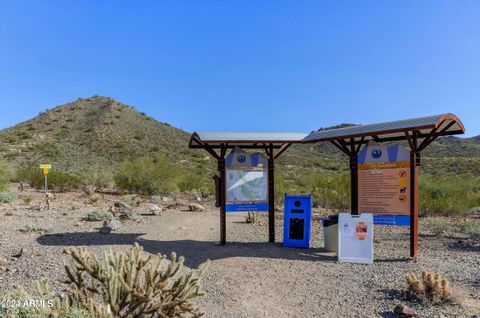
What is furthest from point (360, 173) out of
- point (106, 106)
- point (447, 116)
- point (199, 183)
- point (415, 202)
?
point (106, 106)

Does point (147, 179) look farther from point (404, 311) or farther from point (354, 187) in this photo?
point (404, 311)

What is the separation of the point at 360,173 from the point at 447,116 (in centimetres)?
244

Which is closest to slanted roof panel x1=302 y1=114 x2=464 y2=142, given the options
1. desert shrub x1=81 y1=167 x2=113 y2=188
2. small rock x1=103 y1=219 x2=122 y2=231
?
small rock x1=103 y1=219 x2=122 y2=231

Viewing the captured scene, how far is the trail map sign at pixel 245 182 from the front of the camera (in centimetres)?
1053

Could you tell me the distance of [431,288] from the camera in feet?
20.0

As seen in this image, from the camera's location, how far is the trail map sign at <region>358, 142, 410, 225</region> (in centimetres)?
892

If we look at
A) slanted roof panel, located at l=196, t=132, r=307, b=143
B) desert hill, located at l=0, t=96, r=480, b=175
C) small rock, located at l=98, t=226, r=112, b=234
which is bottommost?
small rock, located at l=98, t=226, r=112, b=234

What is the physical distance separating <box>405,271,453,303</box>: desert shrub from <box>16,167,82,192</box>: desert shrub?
21.3 m

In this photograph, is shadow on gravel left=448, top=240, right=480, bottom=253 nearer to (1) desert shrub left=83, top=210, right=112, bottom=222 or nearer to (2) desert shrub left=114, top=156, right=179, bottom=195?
(1) desert shrub left=83, top=210, right=112, bottom=222

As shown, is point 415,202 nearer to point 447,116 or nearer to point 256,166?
point 447,116

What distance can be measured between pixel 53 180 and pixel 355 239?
19971mm

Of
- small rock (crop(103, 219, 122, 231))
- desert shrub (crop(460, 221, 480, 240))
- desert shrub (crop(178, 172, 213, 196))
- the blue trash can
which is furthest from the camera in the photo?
desert shrub (crop(178, 172, 213, 196))

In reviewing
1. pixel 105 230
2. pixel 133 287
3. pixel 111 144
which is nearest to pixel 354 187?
pixel 105 230

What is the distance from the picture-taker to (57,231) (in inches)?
451
